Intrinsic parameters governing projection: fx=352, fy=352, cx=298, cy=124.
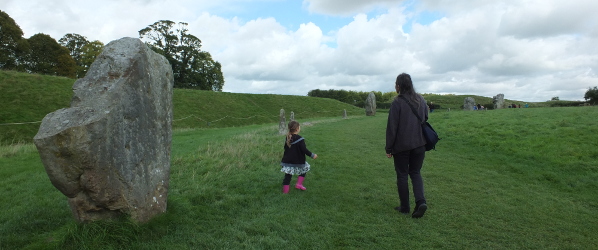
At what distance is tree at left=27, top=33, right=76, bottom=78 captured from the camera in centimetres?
5022

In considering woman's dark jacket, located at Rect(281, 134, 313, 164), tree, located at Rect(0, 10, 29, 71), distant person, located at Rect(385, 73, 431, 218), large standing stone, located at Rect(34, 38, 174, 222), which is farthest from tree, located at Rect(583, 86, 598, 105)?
tree, located at Rect(0, 10, 29, 71)

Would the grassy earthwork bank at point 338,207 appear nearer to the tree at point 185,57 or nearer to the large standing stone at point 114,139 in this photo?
the large standing stone at point 114,139

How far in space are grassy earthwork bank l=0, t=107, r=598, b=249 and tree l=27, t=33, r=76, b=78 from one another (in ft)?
160

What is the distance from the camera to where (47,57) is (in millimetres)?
51312

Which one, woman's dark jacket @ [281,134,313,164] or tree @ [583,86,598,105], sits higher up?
tree @ [583,86,598,105]

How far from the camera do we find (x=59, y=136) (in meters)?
4.12

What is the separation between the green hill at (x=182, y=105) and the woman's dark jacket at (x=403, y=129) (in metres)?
28.5

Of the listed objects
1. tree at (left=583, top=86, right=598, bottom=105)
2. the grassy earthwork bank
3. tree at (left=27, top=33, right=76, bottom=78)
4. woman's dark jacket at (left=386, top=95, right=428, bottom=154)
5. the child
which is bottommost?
the grassy earthwork bank

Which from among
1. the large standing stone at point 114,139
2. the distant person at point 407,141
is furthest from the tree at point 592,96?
the large standing stone at point 114,139

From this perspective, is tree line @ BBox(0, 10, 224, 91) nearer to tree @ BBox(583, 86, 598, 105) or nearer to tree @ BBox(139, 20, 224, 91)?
tree @ BBox(139, 20, 224, 91)

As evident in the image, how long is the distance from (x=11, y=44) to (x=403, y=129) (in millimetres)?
56157

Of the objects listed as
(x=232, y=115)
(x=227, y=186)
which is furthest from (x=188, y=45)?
(x=227, y=186)

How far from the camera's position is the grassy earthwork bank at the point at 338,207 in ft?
16.2

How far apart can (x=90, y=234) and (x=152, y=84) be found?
225cm
